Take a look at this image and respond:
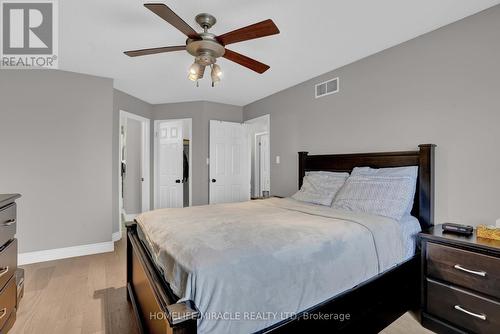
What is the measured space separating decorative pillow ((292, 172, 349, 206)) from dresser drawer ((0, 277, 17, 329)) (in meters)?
2.63

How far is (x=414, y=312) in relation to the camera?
210 cm

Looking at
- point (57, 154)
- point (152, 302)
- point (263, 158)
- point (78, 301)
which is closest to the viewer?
point (152, 302)

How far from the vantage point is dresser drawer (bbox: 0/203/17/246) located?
1480 millimetres

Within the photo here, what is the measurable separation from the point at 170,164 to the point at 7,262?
3.44m

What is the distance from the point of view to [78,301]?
7.32 ft

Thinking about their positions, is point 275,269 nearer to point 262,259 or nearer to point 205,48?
point 262,259

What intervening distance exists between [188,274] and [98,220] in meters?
3.04

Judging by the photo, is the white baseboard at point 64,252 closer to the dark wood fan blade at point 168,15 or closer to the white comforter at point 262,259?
the white comforter at point 262,259

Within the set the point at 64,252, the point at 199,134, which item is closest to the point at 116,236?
the point at 64,252

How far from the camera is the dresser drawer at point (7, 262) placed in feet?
4.83

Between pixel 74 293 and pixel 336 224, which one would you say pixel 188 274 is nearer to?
pixel 336 224

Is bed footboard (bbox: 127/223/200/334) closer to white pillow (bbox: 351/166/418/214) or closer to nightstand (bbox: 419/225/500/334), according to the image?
nightstand (bbox: 419/225/500/334)

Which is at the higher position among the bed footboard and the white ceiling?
the white ceiling
